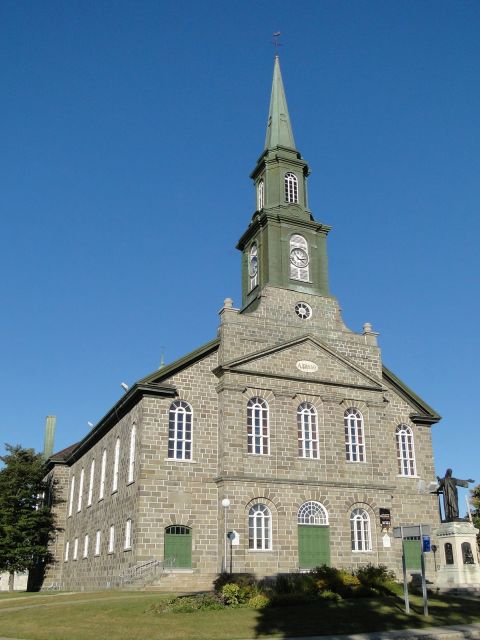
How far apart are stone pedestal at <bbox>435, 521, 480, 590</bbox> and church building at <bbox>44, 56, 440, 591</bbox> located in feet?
7.23

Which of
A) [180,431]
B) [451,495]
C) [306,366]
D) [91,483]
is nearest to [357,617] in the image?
[451,495]

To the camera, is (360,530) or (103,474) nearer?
(360,530)

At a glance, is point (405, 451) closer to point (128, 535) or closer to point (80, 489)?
point (128, 535)

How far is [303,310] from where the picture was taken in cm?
3791

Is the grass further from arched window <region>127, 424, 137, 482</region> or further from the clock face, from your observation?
the clock face

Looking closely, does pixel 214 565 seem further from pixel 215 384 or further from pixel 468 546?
pixel 468 546

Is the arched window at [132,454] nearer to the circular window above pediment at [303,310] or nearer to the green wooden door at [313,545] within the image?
the green wooden door at [313,545]

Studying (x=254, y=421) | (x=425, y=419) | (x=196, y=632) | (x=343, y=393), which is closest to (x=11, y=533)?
(x=254, y=421)

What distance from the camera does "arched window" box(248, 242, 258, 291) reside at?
1589 inches

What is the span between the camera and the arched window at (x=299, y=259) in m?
39.2

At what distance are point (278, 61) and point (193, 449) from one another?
98.8 ft

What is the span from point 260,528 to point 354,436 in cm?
755

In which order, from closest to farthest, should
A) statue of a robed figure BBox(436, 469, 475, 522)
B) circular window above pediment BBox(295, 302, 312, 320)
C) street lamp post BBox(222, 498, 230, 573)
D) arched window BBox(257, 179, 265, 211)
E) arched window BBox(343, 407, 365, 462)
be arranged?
statue of a robed figure BBox(436, 469, 475, 522)
street lamp post BBox(222, 498, 230, 573)
arched window BBox(343, 407, 365, 462)
circular window above pediment BBox(295, 302, 312, 320)
arched window BBox(257, 179, 265, 211)

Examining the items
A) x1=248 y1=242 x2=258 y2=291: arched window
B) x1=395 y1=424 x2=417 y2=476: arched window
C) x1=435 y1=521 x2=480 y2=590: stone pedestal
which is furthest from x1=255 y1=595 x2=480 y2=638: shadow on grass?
x1=248 y1=242 x2=258 y2=291: arched window
